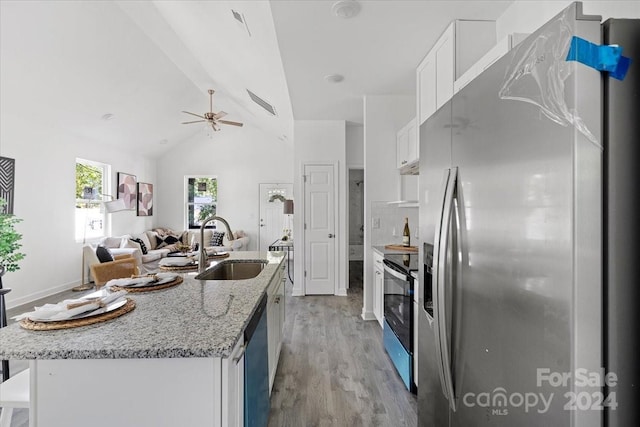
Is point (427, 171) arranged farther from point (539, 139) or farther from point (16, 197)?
point (16, 197)

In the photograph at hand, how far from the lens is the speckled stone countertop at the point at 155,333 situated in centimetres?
92

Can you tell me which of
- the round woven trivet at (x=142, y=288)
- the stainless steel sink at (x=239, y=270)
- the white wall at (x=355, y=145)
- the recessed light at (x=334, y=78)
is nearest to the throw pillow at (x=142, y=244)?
the white wall at (x=355, y=145)

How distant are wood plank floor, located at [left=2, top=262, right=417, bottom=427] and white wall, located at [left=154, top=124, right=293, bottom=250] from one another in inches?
197

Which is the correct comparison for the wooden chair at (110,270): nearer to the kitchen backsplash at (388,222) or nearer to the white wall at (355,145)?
the kitchen backsplash at (388,222)

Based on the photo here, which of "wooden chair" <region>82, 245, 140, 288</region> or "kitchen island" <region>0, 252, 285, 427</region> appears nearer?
"kitchen island" <region>0, 252, 285, 427</region>

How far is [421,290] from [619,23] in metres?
1.11

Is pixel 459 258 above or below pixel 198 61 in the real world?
below

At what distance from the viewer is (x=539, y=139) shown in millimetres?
696

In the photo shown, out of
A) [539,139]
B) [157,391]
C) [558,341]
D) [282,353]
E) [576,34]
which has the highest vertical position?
[576,34]

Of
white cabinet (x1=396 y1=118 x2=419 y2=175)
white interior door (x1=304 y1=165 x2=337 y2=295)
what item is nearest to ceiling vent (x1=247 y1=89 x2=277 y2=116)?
white interior door (x1=304 y1=165 x2=337 y2=295)

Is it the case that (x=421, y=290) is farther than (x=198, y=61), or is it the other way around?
(x=198, y=61)

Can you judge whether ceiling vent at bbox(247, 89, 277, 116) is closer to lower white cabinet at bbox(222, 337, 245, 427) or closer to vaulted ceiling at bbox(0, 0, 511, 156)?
vaulted ceiling at bbox(0, 0, 511, 156)

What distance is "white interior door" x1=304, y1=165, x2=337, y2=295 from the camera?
4820mm

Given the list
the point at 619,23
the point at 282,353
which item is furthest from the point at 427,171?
the point at 282,353
